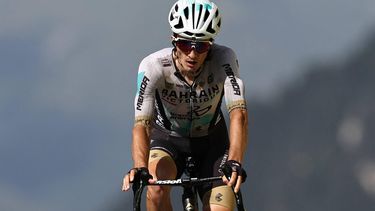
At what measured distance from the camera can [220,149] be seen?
20438 mm

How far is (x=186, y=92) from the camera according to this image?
20.1 meters

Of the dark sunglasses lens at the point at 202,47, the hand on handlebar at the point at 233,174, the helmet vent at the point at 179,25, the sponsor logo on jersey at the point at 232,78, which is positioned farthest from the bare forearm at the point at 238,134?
the helmet vent at the point at 179,25

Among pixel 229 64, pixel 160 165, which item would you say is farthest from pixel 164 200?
pixel 229 64

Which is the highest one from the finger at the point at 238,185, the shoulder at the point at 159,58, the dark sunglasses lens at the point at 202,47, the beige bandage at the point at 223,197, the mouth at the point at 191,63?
the dark sunglasses lens at the point at 202,47

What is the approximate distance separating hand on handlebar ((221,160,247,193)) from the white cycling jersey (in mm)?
1378

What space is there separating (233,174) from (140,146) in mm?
1613

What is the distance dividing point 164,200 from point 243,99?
5.75 feet

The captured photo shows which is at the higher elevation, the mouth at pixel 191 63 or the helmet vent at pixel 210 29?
the helmet vent at pixel 210 29

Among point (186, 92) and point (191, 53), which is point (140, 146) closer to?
point (186, 92)


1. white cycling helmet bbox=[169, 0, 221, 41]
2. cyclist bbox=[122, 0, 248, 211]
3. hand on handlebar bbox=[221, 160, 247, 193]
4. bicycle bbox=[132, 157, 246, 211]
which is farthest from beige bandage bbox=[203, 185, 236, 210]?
white cycling helmet bbox=[169, 0, 221, 41]

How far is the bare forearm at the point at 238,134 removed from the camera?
18873 mm

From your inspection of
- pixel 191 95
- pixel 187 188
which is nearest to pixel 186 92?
pixel 191 95

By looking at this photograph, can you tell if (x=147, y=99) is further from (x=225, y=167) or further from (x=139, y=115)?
(x=225, y=167)

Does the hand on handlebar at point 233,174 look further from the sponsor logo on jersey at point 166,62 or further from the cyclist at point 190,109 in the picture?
the sponsor logo on jersey at point 166,62
